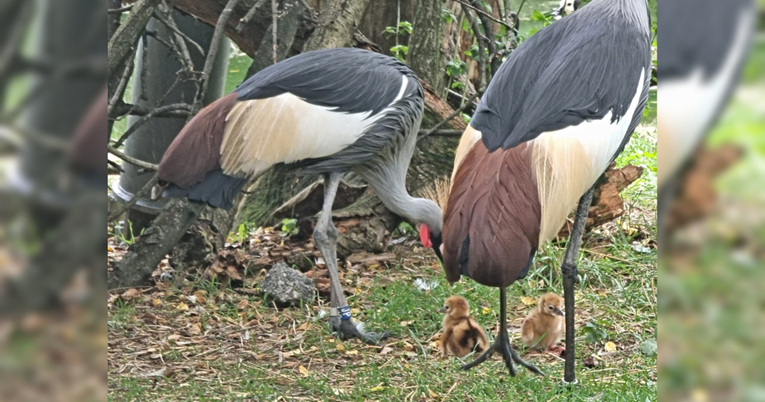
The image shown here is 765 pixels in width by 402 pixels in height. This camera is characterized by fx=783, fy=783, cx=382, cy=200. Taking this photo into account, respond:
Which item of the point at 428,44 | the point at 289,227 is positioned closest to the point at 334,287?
the point at 289,227

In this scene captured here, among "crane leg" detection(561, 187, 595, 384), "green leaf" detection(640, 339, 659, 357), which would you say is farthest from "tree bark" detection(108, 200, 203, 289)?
"green leaf" detection(640, 339, 659, 357)

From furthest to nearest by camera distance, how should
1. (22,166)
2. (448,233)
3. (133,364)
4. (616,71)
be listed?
(133,364), (616,71), (448,233), (22,166)

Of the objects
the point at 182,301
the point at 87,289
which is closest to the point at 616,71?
the point at 87,289

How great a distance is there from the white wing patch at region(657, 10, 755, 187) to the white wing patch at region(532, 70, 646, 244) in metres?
1.65


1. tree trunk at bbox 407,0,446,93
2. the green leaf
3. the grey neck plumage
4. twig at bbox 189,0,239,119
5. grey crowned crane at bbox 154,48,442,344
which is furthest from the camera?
tree trunk at bbox 407,0,446,93

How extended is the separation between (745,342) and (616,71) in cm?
208

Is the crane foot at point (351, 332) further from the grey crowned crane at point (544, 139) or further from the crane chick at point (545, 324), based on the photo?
the grey crowned crane at point (544, 139)

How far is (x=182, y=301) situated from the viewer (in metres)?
4.41

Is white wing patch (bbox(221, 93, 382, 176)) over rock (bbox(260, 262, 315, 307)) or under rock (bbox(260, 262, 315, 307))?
over

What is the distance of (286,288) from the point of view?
430cm

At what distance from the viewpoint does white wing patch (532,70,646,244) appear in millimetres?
2475

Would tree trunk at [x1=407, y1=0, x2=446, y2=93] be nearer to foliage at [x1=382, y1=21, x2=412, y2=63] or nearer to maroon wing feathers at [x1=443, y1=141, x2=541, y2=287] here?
foliage at [x1=382, y1=21, x2=412, y2=63]

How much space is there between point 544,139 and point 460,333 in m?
1.20

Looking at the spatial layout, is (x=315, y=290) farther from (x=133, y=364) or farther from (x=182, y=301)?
(x=133, y=364)
